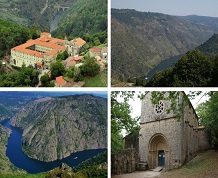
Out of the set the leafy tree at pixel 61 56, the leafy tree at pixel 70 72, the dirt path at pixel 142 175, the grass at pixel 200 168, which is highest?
the leafy tree at pixel 61 56

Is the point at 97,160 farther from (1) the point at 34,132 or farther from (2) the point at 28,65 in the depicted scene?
(2) the point at 28,65

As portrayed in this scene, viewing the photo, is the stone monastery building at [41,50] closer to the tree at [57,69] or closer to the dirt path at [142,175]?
the tree at [57,69]

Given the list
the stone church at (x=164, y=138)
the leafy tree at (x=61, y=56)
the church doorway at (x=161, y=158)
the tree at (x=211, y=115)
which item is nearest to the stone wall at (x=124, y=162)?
the stone church at (x=164, y=138)

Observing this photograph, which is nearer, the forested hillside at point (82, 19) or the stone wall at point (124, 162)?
the stone wall at point (124, 162)

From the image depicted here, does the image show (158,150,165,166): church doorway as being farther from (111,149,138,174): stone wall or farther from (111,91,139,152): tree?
(111,91,139,152): tree

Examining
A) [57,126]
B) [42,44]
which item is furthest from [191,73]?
[42,44]

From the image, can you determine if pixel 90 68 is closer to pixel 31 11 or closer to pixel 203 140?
pixel 31 11

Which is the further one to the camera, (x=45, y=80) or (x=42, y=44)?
(x=42, y=44)
